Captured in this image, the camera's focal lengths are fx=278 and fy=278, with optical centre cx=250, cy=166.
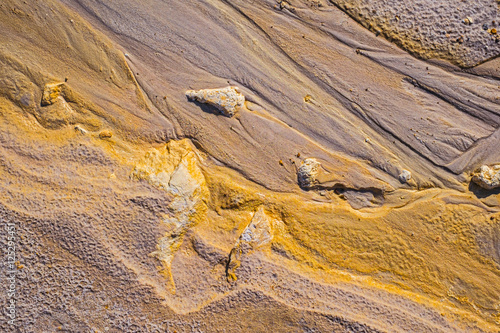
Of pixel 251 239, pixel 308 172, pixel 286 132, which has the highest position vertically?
pixel 286 132

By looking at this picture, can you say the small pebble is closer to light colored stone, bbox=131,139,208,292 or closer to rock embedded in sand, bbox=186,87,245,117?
light colored stone, bbox=131,139,208,292

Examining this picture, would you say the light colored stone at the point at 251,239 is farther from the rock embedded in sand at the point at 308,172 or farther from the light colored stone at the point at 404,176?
the light colored stone at the point at 404,176

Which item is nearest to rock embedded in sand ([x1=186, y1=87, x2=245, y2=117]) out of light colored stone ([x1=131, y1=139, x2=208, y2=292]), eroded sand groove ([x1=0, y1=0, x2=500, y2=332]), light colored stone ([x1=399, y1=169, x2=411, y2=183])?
eroded sand groove ([x1=0, y1=0, x2=500, y2=332])

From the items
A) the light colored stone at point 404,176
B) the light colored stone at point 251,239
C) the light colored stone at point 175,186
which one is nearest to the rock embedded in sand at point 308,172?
the light colored stone at point 251,239

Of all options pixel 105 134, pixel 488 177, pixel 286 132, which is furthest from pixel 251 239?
pixel 488 177

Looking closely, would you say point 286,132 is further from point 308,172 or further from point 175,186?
point 175,186

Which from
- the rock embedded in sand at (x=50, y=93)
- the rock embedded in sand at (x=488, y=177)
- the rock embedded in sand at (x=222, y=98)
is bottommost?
the rock embedded in sand at (x=50, y=93)
